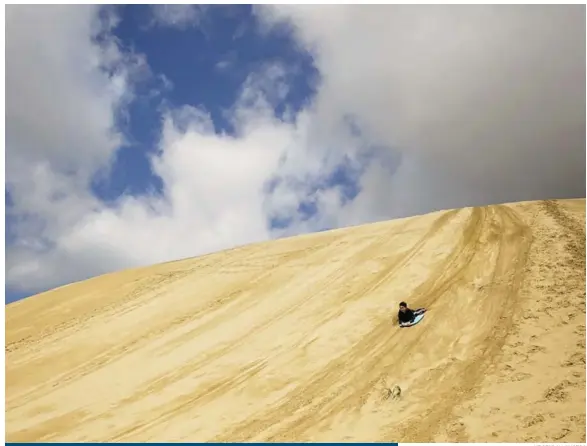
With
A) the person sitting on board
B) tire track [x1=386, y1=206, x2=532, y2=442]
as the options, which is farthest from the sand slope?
the person sitting on board

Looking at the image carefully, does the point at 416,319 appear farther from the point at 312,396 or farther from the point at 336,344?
the point at 312,396

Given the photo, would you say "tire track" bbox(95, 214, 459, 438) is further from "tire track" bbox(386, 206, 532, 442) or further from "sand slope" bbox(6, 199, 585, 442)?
"tire track" bbox(386, 206, 532, 442)

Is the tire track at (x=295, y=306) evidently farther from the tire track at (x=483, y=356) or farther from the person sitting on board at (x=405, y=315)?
the tire track at (x=483, y=356)

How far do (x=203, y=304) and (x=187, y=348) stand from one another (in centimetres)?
327

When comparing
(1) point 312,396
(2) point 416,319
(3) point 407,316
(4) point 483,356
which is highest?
(3) point 407,316

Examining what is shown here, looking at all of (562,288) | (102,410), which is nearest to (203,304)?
(102,410)

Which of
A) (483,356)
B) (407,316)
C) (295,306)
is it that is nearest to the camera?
(483,356)

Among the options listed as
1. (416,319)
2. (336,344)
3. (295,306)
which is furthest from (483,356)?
(295,306)

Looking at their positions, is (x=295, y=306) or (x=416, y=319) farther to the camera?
(x=295, y=306)

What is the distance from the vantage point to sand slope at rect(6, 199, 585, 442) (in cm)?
1141

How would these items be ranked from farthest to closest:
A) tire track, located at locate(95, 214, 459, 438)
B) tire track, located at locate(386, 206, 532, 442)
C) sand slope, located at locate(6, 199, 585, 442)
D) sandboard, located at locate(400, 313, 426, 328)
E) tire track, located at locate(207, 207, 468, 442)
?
sandboard, located at locate(400, 313, 426, 328)
tire track, located at locate(95, 214, 459, 438)
tire track, located at locate(207, 207, 468, 442)
sand slope, located at locate(6, 199, 585, 442)
tire track, located at locate(386, 206, 532, 442)

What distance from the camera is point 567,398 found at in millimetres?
10555

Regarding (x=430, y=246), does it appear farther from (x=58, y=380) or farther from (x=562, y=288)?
(x=58, y=380)

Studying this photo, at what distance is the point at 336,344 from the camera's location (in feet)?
49.6
